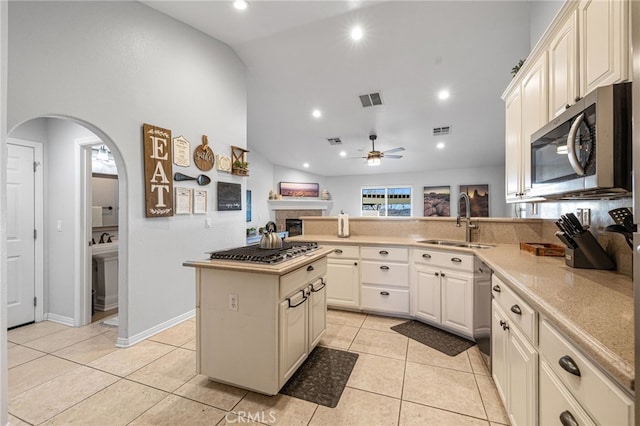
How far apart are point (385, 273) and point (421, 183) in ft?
21.7

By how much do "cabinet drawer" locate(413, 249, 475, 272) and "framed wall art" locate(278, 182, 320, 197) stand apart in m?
6.45

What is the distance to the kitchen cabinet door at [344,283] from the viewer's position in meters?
3.19

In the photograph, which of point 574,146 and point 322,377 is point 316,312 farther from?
point 574,146

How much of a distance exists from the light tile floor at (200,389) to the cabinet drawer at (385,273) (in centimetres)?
64

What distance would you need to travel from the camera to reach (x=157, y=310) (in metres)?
2.80

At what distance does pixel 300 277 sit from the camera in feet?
6.41

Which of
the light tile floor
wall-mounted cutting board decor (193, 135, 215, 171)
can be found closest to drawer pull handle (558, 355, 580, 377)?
the light tile floor

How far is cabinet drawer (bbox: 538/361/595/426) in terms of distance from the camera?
32.9 inches

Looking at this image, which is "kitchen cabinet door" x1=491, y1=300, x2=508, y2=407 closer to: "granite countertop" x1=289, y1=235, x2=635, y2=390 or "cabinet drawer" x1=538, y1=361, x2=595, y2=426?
"granite countertop" x1=289, y1=235, x2=635, y2=390

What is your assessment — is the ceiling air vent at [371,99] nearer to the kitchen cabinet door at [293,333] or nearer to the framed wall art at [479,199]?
the kitchen cabinet door at [293,333]

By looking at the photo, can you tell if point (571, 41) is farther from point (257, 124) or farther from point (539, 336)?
point (257, 124)

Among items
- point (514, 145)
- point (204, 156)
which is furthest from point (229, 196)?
point (514, 145)

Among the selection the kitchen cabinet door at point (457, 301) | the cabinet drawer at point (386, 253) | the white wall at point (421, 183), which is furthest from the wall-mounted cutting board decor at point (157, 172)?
the white wall at point (421, 183)

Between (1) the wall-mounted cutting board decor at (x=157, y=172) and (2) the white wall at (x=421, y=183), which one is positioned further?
(2) the white wall at (x=421, y=183)
